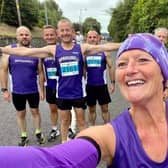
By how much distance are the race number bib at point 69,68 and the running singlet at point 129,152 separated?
4.42 m

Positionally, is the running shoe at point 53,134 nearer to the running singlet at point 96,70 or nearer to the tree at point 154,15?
the running singlet at point 96,70

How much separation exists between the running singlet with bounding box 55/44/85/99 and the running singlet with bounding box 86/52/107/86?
1.10 m

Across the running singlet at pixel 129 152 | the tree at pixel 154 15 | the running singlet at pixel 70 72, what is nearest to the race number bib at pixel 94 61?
the running singlet at pixel 70 72

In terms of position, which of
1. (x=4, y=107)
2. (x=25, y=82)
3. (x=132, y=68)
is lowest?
(x=4, y=107)

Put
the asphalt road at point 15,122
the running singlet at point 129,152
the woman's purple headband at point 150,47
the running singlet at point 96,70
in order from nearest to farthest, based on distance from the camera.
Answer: the running singlet at point 129,152
the woman's purple headband at point 150,47
the asphalt road at point 15,122
the running singlet at point 96,70

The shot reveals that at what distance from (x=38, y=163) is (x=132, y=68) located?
0.72 meters

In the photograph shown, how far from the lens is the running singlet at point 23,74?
23.3 ft

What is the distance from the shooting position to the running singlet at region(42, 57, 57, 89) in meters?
7.55

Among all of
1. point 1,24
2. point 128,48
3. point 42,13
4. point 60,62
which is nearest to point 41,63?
point 60,62

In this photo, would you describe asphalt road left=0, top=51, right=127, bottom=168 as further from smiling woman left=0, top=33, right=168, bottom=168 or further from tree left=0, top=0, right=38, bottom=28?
tree left=0, top=0, right=38, bottom=28

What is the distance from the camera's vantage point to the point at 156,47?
2.19 meters

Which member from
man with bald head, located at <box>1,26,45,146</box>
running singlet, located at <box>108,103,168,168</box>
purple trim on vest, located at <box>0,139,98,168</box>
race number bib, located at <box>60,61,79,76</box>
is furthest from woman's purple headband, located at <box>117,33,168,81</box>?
man with bald head, located at <box>1,26,45,146</box>

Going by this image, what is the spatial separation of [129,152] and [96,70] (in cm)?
585

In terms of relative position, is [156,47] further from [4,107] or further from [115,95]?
[115,95]
